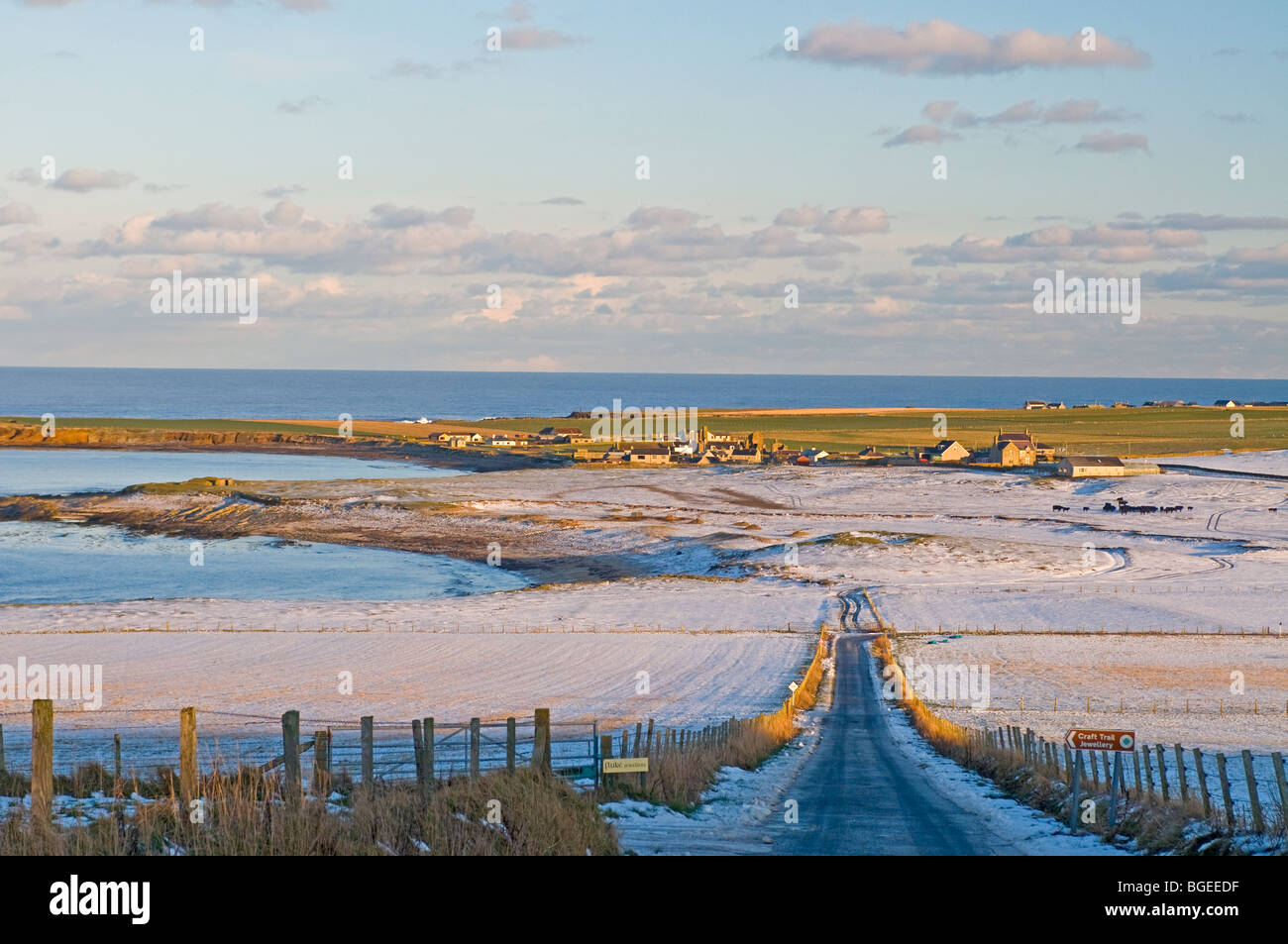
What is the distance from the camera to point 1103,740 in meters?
13.5

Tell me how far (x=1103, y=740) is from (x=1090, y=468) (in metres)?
114

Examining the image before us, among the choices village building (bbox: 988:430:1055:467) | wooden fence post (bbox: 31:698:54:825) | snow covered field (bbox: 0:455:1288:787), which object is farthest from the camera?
village building (bbox: 988:430:1055:467)

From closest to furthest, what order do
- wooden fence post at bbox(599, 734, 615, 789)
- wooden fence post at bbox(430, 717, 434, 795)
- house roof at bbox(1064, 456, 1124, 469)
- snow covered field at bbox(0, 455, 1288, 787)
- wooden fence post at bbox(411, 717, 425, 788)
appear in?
wooden fence post at bbox(430, 717, 434, 795)
wooden fence post at bbox(411, 717, 425, 788)
wooden fence post at bbox(599, 734, 615, 789)
snow covered field at bbox(0, 455, 1288, 787)
house roof at bbox(1064, 456, 1124, 469)

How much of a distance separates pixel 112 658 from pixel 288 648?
596cm

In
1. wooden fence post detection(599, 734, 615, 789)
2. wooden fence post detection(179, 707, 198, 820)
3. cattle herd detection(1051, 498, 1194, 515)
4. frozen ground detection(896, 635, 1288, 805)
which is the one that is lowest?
frozen ground detection(896, 635, 1288, 805)

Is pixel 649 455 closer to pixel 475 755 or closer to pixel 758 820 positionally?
pixel 758 820

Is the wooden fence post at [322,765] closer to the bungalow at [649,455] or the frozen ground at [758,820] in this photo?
the frozen ground at [758,820]

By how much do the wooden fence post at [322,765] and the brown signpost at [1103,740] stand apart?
8.13 meters

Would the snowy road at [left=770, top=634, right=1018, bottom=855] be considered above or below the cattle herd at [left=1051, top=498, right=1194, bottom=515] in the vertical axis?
above

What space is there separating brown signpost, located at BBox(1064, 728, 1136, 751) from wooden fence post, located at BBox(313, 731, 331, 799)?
26.7 feet

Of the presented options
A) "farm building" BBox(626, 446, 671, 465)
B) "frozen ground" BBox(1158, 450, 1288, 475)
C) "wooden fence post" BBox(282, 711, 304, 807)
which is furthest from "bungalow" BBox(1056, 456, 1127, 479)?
"wooden fence post" BBox(282, 711, 304, 807)

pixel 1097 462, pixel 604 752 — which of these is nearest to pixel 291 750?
pixel 604 752

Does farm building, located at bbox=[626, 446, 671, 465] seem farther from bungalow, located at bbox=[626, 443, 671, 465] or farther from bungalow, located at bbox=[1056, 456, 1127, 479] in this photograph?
bungalow, located at bbox=[1056, 456, 1127, 479]

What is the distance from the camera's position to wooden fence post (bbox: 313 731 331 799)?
1330 cm
